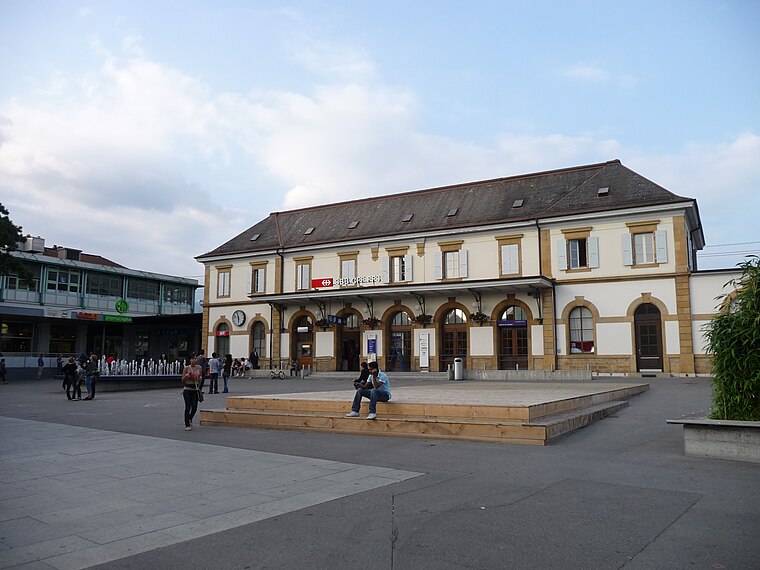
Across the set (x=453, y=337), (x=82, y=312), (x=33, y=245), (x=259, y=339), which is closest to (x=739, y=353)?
(x=453, y=337)

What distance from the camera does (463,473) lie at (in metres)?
8.34

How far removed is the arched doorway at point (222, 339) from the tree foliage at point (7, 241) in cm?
1349

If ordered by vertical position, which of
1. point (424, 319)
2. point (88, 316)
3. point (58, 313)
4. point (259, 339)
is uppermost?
point (58, 313)

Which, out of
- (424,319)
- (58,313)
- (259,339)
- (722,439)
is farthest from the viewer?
(58,313)

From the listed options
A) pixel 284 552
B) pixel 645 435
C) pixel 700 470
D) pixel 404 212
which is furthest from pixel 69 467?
pixel 404 212

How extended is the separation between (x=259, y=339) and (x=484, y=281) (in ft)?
59.8

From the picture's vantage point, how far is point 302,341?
42156mm

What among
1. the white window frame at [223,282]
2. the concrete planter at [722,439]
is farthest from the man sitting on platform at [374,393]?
the white window frame at [223,282]

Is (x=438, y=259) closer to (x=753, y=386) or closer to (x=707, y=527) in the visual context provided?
(x=753, y=386)

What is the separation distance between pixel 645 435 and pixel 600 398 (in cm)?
422

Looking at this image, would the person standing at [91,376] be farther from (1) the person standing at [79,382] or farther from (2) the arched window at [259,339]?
(2) the arched window at [259,339]

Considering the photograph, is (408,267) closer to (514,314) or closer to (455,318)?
(455,318)

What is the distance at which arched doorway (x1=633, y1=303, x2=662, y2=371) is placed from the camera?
3102 cm

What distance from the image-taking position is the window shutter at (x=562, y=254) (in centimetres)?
3388
